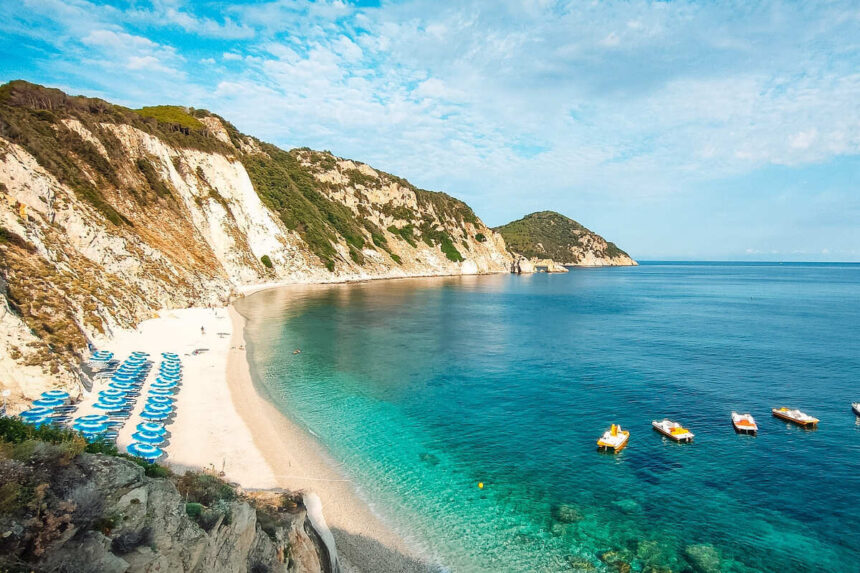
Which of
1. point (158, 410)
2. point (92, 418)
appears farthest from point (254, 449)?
point (92, 418)

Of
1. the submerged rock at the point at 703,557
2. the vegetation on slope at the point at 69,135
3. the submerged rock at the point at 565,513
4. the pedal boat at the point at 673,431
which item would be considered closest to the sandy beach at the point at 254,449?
the submerged rock at the point at 565,513

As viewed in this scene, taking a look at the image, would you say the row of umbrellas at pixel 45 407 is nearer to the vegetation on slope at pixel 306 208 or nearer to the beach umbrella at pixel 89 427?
the beach umbrella at pixel 89 427

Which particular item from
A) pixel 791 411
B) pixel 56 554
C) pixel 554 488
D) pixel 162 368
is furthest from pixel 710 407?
pixel 162 368

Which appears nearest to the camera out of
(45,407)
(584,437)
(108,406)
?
(45,407)

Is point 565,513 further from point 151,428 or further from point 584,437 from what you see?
point 151,428

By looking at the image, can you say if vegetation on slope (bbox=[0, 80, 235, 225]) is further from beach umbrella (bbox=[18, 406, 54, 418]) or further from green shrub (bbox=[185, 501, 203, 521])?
green shrub (bbox=[185, 501, 203, 521])

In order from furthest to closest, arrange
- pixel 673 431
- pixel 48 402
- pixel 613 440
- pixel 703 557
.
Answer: pixel 673 431 → pixel 613 440 → pixel 48 402 → pixel 703 557
